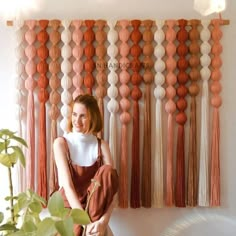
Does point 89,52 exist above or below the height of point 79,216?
above

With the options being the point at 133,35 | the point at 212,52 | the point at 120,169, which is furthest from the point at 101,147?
the point at 212,52

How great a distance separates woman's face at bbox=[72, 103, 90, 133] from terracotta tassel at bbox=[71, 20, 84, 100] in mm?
178

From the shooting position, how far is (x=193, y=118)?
1743 mm

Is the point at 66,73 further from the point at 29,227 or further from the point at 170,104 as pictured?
the point at 29,227

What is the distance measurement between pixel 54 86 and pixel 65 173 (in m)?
0.40

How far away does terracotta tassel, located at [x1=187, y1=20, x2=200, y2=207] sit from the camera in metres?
1.72

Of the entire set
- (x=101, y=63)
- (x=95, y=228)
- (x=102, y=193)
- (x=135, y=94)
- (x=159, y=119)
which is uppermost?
(x=101, y=63)

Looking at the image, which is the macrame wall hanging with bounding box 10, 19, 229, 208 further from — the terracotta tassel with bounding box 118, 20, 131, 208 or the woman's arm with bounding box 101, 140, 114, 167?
→ the woman's arm with bounding box 101, 140, 114, 167

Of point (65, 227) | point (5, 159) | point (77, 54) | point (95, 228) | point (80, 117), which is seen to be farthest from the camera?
point (77, 54)

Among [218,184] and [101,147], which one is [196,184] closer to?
[218,184]

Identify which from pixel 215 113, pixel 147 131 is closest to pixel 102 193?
pixel 147 131

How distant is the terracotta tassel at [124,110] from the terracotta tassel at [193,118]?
27 centimetres

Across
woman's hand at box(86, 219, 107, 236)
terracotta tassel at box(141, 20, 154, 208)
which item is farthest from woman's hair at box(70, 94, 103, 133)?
woman's hand at box(86, 219, 107, 236)

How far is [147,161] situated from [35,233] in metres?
1.24
